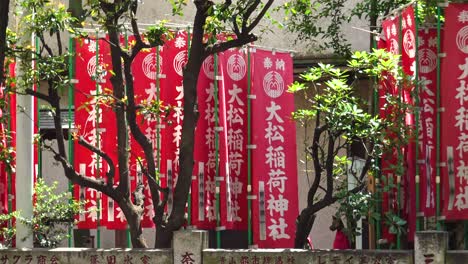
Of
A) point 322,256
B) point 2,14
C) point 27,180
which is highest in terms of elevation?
point 2,14

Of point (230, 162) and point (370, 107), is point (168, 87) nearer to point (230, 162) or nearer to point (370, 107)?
point (230, 162)

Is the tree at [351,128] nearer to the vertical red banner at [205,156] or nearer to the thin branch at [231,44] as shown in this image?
the thin branch at [231,44]

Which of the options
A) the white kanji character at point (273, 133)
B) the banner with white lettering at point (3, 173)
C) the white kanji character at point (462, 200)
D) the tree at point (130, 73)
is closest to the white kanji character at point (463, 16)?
the white kanji character at point (462, 200)

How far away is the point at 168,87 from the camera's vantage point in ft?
42.4

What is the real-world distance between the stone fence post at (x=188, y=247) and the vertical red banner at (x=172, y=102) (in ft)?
6.14

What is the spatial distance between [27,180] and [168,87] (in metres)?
2.26

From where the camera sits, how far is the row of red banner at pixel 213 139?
12828mm

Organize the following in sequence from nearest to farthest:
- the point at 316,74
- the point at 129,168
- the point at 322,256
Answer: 1. the point at 322,256
2. the point at 316,74
3. the point at 129,168

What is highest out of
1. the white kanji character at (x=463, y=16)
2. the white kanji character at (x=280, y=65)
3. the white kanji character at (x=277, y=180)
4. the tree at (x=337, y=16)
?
the tree at (x=337, y=16)

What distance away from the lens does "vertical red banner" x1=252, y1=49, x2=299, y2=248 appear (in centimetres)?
1291

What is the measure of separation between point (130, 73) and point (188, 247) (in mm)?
2265

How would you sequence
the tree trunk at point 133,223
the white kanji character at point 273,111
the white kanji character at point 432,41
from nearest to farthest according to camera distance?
the tree trunk at point 133,223
the white kanji character at point 432,41
the white kanji character at point 273,111

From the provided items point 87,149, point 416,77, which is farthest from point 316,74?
point 87,149

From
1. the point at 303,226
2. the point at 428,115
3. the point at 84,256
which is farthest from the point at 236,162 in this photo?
the point at 84,256
